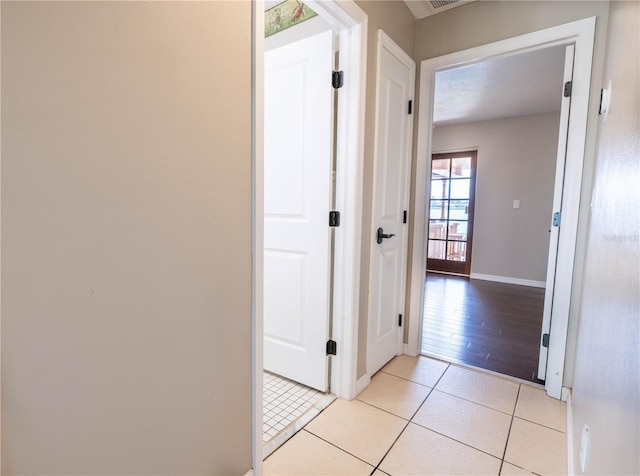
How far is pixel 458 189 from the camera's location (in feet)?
17.5

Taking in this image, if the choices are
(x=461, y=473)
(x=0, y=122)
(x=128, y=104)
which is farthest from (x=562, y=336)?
(x=0, y=122)

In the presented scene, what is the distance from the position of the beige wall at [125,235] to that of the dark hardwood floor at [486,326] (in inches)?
75.6

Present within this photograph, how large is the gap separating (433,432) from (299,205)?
4.44 ft

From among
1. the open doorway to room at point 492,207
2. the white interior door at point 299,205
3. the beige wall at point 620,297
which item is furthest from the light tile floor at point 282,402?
the beige wall at point 620,297

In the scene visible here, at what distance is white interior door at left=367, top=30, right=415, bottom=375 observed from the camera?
6.26 feet

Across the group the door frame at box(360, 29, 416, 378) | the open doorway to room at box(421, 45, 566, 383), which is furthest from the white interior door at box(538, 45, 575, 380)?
the door frame at box(360, 29, 416, 378)

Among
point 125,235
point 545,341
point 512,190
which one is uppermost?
point 512,190

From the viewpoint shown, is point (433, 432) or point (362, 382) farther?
point (362, 382)

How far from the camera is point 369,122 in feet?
5.83

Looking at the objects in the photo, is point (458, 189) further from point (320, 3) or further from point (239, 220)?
point (239, 220)

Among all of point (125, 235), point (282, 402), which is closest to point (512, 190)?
point (282, 402)

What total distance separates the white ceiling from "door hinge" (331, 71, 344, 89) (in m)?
1.69

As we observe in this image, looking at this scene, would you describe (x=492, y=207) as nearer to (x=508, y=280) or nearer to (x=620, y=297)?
(x=508, y=280)

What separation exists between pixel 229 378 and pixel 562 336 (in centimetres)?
189
